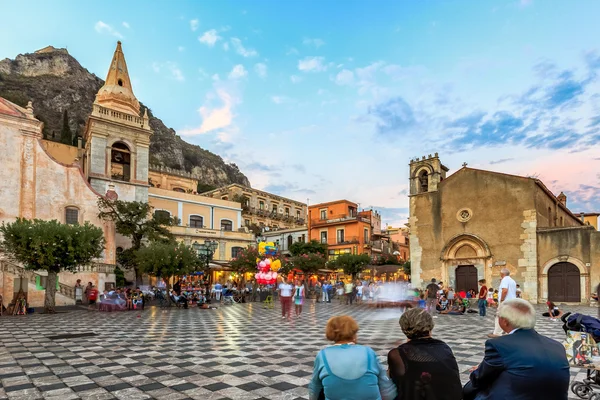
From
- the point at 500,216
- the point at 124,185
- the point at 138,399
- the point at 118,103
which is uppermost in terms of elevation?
the point at 118,103

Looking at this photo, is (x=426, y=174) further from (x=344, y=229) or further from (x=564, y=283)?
(x=344, y=229)

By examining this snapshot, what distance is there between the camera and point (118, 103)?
A: 121ft

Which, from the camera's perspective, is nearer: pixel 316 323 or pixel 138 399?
pixel 138 399

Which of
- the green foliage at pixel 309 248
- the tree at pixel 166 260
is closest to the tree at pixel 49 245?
the tree at pixel 166 260

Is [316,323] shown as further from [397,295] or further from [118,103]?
[118,103]

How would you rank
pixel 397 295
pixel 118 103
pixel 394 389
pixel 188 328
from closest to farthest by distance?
1. pixel 394 389
2. pixel 188 328
3. pixel 397 295
4. pixel 118 103

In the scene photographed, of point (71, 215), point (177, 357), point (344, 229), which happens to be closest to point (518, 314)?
point (177, 357)

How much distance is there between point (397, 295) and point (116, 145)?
2798 cm

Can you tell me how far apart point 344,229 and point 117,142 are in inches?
1108

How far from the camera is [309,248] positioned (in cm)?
4875

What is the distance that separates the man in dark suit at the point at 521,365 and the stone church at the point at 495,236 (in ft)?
79.2

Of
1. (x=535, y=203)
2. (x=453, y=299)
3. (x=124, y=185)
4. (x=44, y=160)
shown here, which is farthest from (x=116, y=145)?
(x=535, y=203)

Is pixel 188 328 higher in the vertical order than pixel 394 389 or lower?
lower

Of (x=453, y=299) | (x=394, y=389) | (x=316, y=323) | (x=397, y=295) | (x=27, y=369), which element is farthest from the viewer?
(x=397, y=295)
